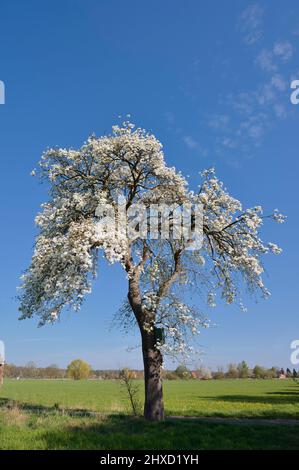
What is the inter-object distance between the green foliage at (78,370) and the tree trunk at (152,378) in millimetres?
161678

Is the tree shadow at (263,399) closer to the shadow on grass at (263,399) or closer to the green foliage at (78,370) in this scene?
the shadow on grass at (263,399)

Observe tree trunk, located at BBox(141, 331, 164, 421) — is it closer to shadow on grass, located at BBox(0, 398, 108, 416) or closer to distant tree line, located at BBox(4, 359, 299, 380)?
shadow on grass, located at BBox(0, 398, 108, 416)

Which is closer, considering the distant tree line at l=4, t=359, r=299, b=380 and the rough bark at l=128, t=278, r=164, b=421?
the rough bark at l=128, t=278, r=164, b=421

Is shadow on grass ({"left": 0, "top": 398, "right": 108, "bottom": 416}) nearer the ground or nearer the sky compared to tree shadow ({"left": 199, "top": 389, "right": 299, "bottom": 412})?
nearer the sky

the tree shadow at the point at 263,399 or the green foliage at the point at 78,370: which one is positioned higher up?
the tree shadow at the point at 263,399

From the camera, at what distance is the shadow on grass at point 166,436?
49.2 ft

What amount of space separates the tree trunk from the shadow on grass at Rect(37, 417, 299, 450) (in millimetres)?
1568

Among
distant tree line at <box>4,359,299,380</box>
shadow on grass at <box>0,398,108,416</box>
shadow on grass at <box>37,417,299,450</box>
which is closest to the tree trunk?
shadow on grass at <box>37,417,299,450</box>

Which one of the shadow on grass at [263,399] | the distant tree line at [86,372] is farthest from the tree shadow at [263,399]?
the distant tree line at [86,372]

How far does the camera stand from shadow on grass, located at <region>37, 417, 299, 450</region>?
1499cm

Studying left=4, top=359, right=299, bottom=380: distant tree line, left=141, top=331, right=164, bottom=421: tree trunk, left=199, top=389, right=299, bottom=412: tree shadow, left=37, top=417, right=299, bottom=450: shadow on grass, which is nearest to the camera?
left=37, top=417, right=299, bottom=450: shadow on grass

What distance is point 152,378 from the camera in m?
21.3

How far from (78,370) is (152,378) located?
532ft
